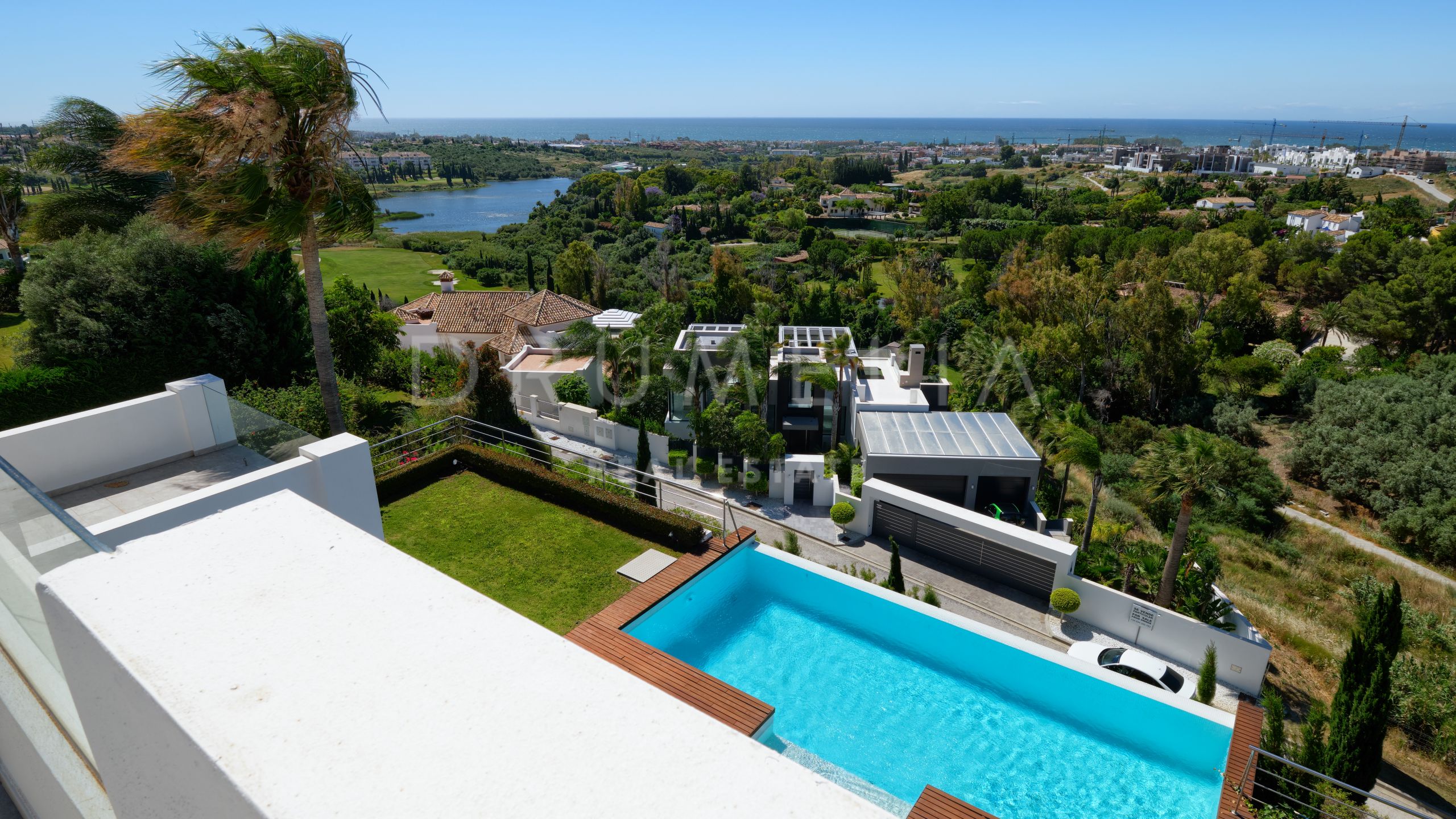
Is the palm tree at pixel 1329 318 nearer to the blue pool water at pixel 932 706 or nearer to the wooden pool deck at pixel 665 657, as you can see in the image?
the blue pool water at pixel 932 706

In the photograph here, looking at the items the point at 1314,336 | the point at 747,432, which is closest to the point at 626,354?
the point at 747,432

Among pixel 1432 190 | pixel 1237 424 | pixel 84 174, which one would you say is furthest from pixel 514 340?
pixel 1432 190

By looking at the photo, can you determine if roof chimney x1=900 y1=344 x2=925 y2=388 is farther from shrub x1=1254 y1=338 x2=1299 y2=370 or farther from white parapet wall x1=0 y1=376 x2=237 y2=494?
shrub x1=1254 y1=338 x2=1299 y2=370

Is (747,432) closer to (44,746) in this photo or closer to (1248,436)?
(44,746)

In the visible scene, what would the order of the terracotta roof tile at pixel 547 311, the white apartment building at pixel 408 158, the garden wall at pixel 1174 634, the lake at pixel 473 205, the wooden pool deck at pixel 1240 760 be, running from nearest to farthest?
1. the wooden pool deck at pixel 1240 760
2. the garden wall at pixel 1174 634
3. the terracotta roof tile at pixel 547 311
4. the lake at pixel 473 205
5. the white apartment building at pixel 408 158

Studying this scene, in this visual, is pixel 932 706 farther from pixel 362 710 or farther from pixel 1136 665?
pixel 362 710

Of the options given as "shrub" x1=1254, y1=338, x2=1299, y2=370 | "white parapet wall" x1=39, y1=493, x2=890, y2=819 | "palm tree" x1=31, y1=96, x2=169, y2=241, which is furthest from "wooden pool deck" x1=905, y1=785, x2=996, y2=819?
"shrub" x1=1254, y1=338, x2=1299, y2=370

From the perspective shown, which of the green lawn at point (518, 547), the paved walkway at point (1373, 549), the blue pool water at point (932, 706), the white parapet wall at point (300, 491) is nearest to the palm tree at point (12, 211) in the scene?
the green lawn at point (518, 547)
